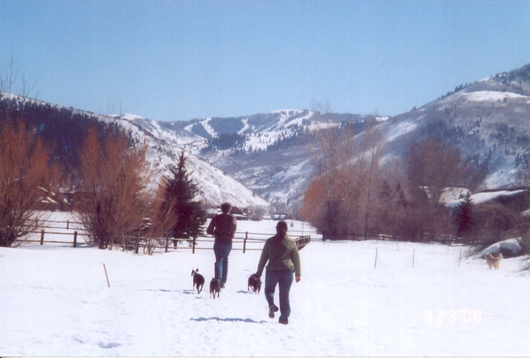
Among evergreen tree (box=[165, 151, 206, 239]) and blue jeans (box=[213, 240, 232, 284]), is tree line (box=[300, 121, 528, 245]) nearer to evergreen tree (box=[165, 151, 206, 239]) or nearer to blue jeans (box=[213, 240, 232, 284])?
evergreen tree (box=[165, 151, 206, 239])

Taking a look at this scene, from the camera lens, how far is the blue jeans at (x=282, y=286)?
740 cm

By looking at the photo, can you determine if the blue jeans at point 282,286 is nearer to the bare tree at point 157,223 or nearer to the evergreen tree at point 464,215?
the bare tree at point 157,223

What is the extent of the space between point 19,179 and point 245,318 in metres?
17.6

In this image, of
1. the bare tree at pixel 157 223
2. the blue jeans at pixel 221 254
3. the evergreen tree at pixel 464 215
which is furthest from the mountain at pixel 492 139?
the blue jeans at pixel 221 254

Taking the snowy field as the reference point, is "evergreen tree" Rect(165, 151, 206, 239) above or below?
above

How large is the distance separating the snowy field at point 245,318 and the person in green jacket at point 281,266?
398 mm

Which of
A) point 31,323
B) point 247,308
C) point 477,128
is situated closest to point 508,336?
point 247,308

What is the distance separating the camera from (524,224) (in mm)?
20266

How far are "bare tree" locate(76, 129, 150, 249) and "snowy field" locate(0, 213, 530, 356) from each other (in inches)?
366

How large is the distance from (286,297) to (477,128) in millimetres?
191629

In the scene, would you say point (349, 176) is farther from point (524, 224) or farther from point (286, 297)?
point (286, 297)

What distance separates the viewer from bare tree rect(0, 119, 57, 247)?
2025 centimetres

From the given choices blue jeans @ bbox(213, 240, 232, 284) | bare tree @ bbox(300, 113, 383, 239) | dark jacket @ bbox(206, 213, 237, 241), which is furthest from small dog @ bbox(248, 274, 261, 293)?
bare tree @ bbox(300, 113, 383, 239)

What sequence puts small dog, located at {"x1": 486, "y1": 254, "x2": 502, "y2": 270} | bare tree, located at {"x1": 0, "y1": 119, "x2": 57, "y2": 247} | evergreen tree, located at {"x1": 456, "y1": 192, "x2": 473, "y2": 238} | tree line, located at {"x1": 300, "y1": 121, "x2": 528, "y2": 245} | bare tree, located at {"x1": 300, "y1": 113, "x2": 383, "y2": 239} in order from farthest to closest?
bare tree, located at {"x1": 300, "y1": 113, "x2": 383, "y2": 239}
tree line, located at {"x1": 300, "y1": 121, "x2": 528, "y2": 245}
evergreen tree, located at {"x1": 456, "y1": 192, "x2": 473, "y2": 238}
bare tree, located at {"x1": 0, "y1": 119, "x2": 57, "y2": 247}
small dog, located at {"x1": 486, "y1": 254, "x2": 502, "y2": 270}
